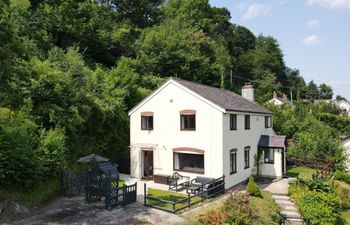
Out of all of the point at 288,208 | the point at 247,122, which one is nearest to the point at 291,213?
the point at 288,208

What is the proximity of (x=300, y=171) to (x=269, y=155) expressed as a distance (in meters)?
5.58

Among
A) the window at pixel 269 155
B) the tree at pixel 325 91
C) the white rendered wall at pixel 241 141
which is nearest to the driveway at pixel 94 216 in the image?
the white rendered wall at pixel 241 141

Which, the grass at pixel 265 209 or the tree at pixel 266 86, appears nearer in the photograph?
the grass at pixel 265 209

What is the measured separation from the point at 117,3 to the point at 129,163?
34.8 m

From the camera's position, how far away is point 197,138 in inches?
936

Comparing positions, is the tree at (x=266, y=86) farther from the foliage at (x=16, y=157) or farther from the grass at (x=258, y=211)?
the foliage at (x=16, y=157)

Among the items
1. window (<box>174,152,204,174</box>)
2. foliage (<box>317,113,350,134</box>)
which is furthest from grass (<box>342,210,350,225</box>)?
foliage (<box>317,113,350,134</box>)

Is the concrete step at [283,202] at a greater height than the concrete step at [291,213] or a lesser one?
greater

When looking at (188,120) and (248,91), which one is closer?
(188,120)

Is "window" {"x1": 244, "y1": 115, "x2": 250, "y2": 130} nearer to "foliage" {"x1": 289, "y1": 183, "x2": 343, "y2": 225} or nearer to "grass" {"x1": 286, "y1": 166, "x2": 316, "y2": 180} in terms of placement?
"foliage" {"x1": 289, "y1": 183, "x2": 343, "y2": 225}

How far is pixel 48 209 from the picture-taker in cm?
1788

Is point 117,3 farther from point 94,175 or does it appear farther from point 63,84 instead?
point 94,175

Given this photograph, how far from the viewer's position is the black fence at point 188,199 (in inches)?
719

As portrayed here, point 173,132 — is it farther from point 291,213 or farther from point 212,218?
point 291,213
